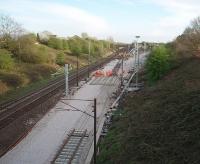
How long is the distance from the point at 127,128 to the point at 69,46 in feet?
249

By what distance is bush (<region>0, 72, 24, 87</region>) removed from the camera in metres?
46.9

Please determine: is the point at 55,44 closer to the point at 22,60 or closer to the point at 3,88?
the point at 22,60

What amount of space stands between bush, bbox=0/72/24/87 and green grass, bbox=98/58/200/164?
741 inches

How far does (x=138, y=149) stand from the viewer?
22.0 meters

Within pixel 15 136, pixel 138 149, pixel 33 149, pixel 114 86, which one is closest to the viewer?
pixel 138 149

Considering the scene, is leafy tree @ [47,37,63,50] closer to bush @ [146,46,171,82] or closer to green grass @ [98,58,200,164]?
bush @ [146,46,171,82]

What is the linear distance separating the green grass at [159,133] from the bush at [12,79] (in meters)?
18.8

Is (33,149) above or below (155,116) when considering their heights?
below

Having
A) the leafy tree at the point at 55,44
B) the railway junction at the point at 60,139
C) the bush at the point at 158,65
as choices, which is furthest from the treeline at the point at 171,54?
the leafy tree at the point at 55,44

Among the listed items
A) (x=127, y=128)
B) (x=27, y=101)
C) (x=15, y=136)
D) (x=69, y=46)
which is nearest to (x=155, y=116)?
(x=127, y=128)

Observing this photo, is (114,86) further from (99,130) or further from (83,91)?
(99,130)

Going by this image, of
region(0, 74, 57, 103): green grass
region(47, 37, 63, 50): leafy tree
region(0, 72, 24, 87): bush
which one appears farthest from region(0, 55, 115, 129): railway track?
region(47, 37, 63, 50): leafy tree

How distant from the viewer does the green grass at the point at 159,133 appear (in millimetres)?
20625

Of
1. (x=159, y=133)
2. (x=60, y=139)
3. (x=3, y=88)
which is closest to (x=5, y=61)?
(x=3, y=88)
